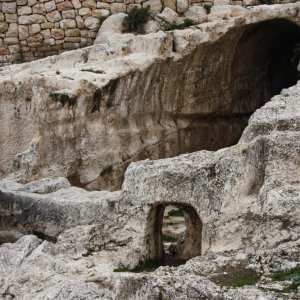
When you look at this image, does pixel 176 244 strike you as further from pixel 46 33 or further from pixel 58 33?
pixel 46 33

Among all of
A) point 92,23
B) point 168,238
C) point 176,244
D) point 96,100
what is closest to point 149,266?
point 176,244

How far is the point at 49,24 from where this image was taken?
18.0 meters

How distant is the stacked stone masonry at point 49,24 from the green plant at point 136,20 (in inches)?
35.5

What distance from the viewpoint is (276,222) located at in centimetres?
753

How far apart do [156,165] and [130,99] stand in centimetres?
541

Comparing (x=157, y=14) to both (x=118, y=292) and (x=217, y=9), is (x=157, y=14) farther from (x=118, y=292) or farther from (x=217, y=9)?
(x=118, y=292)

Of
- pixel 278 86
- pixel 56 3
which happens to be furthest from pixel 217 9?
pixel 56 3

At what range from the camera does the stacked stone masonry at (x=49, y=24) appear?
1781cm

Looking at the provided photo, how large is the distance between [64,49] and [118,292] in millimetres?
11881

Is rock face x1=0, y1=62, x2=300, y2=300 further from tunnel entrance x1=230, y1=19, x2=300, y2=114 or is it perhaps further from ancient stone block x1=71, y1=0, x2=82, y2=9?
ancient stone block x1=71, y1=0, x2=82, y2=9

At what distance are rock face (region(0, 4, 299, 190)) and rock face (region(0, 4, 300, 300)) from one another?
0.03 meters

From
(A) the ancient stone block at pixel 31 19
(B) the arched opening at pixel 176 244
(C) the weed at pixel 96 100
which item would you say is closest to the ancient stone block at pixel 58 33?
(A) the ancient stone block at pixel 31 19

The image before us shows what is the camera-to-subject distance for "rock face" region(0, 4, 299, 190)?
527 inches

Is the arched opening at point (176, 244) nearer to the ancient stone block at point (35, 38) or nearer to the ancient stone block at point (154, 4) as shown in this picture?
the ancient stone block at point (154, 4)
